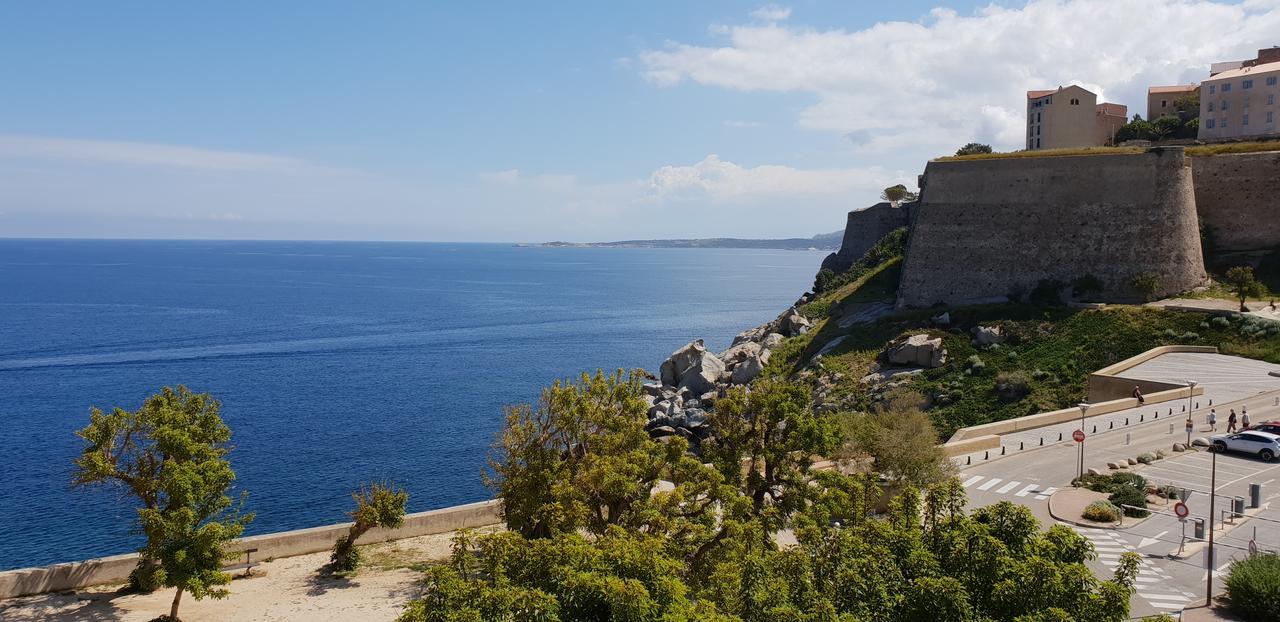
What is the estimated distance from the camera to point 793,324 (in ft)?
208

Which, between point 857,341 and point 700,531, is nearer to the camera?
point 700,531

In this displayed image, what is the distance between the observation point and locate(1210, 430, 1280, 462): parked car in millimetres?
27031

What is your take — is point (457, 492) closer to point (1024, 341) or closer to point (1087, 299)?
point (1024, 341)

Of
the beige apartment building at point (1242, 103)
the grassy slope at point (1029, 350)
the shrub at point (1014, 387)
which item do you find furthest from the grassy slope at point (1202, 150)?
A: the shrub at point (1014, 387)

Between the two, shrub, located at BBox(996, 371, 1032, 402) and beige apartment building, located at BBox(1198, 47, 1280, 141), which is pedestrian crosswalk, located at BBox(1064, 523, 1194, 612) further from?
beige apartment building, located at BBox(1198, 47, 1280, 141)

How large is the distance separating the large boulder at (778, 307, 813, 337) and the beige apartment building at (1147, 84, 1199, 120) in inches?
1448

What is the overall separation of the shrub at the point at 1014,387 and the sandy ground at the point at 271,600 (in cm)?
3080

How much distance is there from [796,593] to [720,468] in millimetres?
8737

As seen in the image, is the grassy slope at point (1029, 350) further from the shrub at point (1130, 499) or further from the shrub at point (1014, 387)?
the shrub at point (1130, 499)

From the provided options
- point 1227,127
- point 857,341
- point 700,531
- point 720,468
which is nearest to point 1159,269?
point 857,341

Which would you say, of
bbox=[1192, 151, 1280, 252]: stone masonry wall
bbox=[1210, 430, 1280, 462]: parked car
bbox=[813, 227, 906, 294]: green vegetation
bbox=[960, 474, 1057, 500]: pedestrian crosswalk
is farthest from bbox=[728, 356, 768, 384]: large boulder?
bbox=[1192, 151, 1280, 252]: stone masonry wall

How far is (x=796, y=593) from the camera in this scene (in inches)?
508

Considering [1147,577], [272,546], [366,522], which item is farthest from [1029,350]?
[272,546]

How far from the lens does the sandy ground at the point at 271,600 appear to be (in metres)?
19.4
